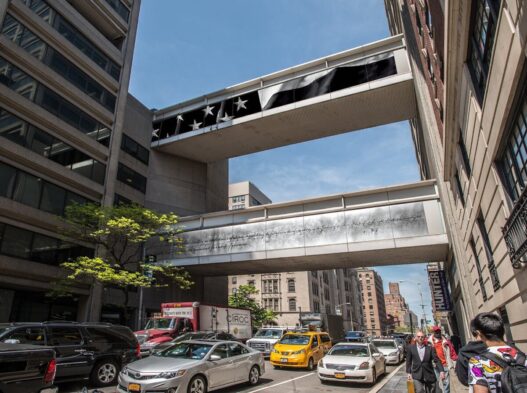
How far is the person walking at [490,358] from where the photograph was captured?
10.7 feet

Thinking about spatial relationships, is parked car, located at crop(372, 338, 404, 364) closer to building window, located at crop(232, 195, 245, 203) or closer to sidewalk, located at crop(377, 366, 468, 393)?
sidewalk, located at crop(377, 366, 468, 393)

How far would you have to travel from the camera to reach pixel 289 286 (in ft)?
281

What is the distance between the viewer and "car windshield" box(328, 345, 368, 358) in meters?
14.5

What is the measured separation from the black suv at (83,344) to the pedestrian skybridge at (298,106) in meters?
22.1

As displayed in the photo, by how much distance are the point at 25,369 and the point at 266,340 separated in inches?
693

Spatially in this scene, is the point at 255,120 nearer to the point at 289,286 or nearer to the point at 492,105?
the point at 492,105

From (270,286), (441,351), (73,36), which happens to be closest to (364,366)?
(441,351)

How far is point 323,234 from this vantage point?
25875 millimetres

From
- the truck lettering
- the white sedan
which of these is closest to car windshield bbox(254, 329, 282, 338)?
the truck lettering

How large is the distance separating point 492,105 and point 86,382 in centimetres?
1389

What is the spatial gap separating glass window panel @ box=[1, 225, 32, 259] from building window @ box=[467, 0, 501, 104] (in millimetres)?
24119

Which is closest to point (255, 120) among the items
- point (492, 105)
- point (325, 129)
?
point (325, 129)

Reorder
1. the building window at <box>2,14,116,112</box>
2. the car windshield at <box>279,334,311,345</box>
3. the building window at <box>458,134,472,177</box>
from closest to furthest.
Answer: the building window at <box>458,134,472,177</box> → the car windshield at <box>279,334,311,345</box> → the building window at <box>2,14,116,112</box>

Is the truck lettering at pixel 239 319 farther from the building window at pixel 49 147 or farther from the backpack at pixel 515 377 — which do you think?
the backpack at pixel 515 377
